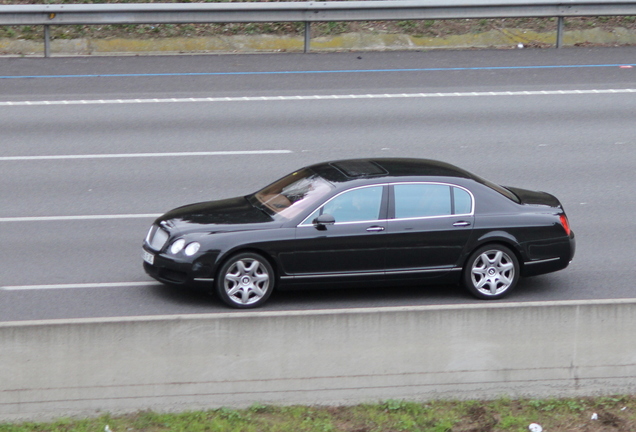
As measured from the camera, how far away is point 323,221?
31.4 feet

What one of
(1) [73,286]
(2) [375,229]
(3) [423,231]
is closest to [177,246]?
(1) [73,286]

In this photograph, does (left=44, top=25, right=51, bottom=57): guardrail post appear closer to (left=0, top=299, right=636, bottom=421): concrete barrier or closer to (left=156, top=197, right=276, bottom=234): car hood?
(left=156, top=197, right=276, bottom=234): car hood

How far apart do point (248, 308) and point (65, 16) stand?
13.3 meters

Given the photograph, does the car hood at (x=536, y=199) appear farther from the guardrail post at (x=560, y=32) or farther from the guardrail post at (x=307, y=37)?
the guardrail post at (x=560, y=32)

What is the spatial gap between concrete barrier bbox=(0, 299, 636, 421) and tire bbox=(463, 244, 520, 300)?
6.19 feet

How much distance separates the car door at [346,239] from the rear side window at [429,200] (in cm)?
18

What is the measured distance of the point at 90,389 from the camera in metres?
7.58

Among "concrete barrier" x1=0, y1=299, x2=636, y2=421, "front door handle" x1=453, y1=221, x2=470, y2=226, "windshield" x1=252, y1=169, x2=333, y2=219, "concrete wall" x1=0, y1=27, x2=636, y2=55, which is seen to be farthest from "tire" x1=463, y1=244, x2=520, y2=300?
"concrete wall" x1=0, y1=27, x2=636, y2=55

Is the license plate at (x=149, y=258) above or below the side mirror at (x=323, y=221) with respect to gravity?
below

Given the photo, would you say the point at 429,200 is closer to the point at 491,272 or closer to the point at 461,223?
the point at 461,223

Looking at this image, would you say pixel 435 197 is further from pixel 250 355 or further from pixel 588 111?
pixel 588 111

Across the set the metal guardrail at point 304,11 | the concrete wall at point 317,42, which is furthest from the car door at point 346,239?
the concrete wall at point 317,42

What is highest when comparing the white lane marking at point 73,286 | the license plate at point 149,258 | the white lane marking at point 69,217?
the white lane marking at point 69,217

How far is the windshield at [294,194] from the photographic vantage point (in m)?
9.78
